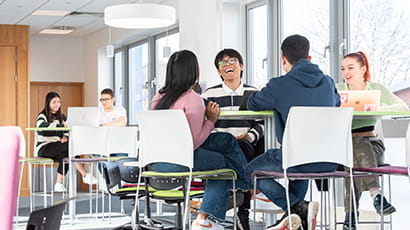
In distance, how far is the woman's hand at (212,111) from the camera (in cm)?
417

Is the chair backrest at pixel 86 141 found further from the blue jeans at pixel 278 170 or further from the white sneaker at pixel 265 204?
the blue jeans at pixel 278 170

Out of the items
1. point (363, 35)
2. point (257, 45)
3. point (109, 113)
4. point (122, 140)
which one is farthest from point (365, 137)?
point (109, 113)

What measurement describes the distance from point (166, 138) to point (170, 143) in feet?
0.13

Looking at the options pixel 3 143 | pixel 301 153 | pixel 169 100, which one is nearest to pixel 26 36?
pixel 169 100

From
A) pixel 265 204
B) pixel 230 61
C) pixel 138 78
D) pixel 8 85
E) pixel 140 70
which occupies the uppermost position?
pixel 140 70

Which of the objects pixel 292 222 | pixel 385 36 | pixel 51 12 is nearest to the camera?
pixel 292 222

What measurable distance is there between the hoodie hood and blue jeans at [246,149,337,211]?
0.42 m

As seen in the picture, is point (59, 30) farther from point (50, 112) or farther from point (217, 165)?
point (217, 165)

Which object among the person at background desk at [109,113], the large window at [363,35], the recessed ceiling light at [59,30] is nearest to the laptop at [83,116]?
the person at background desk at [109,113]

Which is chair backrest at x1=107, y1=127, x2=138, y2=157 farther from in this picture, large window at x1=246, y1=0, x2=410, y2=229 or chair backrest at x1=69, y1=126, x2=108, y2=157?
large window at x1=246, y1=0, x2=410, y2=229

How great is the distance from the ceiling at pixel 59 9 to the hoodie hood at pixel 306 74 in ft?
18.2

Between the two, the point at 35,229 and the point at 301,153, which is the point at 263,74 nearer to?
the point at 301,153

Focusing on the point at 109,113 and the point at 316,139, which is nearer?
the point at 316,139

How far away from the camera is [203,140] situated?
164 inches
